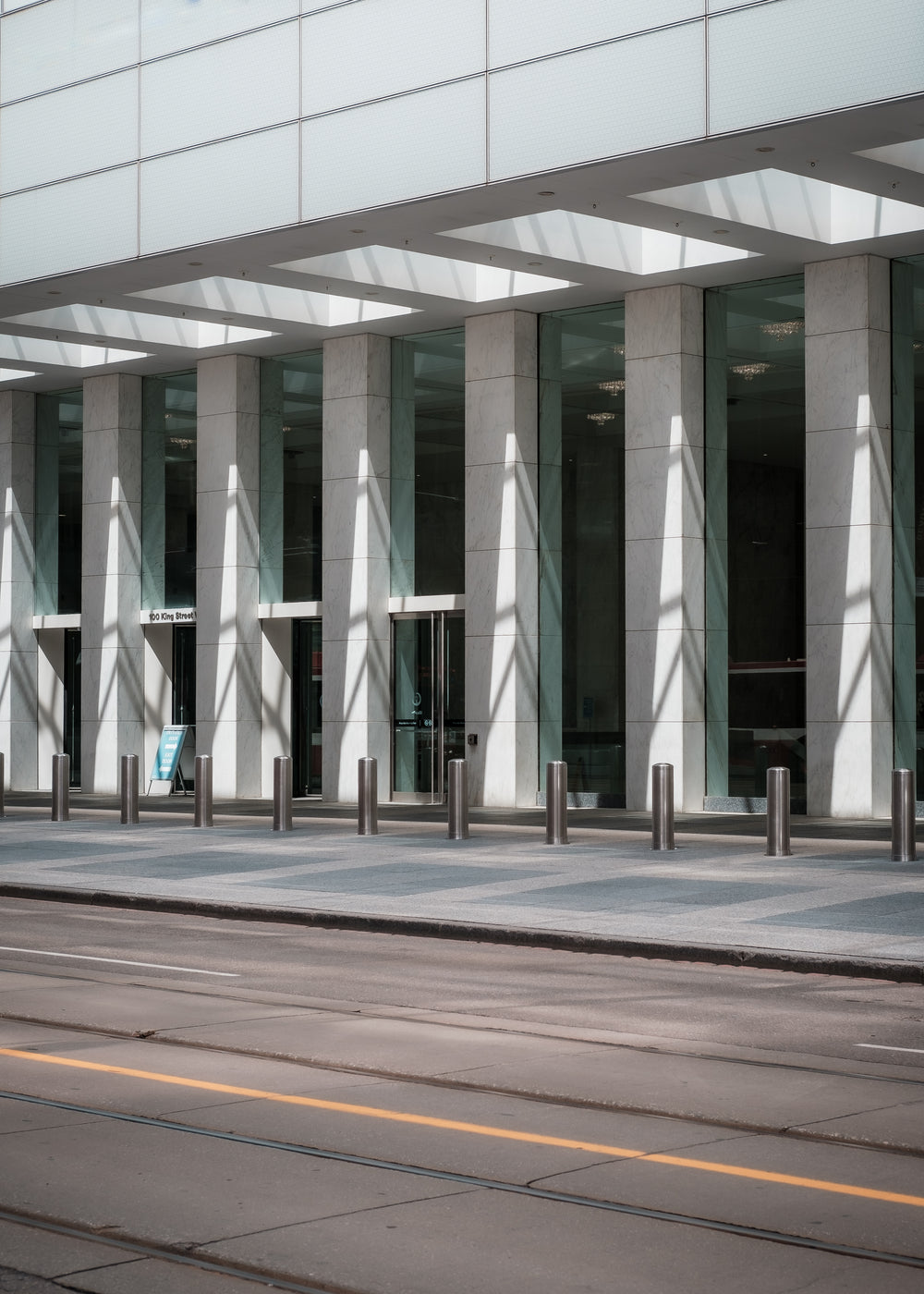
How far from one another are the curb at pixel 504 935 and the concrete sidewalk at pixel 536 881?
0.05 ft

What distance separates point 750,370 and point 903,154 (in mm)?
6109

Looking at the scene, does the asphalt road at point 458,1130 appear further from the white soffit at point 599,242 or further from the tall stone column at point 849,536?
the white soffit at point 599,242

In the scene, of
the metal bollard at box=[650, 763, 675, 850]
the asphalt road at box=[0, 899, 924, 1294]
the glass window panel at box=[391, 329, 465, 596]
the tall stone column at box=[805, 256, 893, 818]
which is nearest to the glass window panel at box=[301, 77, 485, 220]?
the tall stone column at box=[805, 256, 893, 818]

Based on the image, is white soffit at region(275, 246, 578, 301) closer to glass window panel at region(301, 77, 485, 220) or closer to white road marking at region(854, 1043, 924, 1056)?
glass window panel at region(301, 77, 485, 220)

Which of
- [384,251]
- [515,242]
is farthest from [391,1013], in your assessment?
[384,251]

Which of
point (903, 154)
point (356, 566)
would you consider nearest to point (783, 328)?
point (903, 154)

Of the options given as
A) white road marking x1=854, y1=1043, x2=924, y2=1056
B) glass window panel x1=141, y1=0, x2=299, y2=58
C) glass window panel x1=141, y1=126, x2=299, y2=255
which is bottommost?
white road marking x1=854, y1=1043, x2=924, y2=1056

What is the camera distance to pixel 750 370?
24531 millimetres

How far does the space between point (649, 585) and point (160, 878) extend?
→ 10.1 m

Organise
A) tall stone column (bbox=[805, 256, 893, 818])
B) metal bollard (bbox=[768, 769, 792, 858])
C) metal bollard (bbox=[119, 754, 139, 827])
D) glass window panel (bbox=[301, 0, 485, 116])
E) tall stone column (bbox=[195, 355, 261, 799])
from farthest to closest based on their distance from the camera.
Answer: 1. tall stone column (bbox=[195, 355, 261, 799])
2. metal bollard (bbox=[119, 754, 139, 827])
3. tall stone column (bbox=[805, 256, 893, 818])
4. glass window panel (bbox=[301, 0, 485, 116])
5. metal bollard (bbox=[768, 769, 792, 858])

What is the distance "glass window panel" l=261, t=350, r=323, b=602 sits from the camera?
2930 centimetres

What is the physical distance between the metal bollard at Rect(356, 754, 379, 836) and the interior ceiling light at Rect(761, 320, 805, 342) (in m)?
8.77

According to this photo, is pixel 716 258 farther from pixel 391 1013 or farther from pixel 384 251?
pixel 391 1013

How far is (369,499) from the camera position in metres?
27.4
